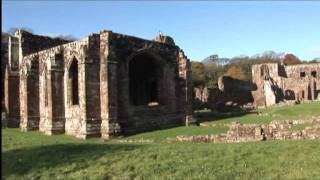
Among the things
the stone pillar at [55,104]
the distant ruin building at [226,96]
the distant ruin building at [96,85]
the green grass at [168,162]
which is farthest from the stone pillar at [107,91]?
the distant ruin building at [226,96]

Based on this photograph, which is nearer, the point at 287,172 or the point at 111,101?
the point at 287,172

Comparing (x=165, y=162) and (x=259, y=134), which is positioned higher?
(x=259, y=134)

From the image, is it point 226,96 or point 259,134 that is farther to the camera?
point 226,96

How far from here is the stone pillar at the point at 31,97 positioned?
25.2m

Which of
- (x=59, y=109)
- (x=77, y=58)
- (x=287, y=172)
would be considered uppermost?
(x=77, y=58)

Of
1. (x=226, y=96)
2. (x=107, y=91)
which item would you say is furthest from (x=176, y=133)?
(x=226, y=96)

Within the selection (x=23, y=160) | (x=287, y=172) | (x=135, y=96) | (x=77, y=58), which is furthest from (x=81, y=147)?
(x=135, y=96)

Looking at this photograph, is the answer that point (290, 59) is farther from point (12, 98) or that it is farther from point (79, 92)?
point (79, 92)

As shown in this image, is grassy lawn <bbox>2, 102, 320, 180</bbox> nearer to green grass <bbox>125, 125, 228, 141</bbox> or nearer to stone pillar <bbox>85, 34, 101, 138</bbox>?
green grass <bbox>125, 125, 228, 141</bbox>

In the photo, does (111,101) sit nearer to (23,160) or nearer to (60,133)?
(60,133)

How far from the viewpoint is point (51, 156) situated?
12.9 metres

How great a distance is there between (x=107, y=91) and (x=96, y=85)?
79 centimetres

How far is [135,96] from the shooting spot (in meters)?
28.3

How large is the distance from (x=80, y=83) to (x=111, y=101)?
1.77 metres
